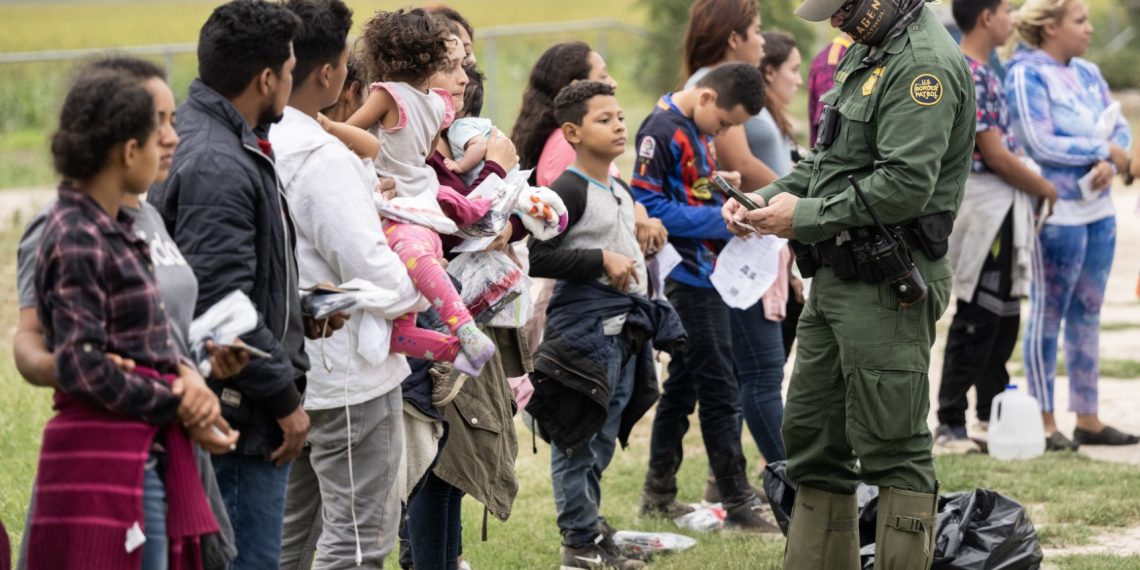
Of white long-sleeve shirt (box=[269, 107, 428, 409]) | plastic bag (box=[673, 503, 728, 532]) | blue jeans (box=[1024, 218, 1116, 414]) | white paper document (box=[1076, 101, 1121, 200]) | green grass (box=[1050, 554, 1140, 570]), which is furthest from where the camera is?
blue jeans (box=[1024, 218, 1116, 414])

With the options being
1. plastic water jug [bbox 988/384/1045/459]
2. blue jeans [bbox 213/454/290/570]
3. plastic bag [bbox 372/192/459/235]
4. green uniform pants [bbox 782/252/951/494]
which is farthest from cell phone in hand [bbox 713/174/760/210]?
plastic water jug [bbox 988/384/1045/459]

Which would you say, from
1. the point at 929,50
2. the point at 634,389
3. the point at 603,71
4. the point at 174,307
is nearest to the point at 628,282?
the point at 634,389

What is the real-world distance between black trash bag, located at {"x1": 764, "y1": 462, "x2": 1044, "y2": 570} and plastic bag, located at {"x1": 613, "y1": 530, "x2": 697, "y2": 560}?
731 millimetres

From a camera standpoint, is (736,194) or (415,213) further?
(736,194)

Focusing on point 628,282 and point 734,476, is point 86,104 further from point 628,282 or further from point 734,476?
point 734,476

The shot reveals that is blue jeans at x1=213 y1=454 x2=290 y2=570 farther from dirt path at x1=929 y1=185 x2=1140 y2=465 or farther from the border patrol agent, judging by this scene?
dirt path at x1=929 y1=185 x2=1140 y2=465

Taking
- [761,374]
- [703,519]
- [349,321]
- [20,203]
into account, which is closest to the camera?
[349,321]

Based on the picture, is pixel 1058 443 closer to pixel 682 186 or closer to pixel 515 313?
pixel 682 186

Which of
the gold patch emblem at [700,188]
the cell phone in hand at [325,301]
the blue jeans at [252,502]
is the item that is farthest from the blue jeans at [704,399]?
the blue jeans at [252,502]

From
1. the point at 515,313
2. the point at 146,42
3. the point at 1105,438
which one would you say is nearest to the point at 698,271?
the point at 515,313

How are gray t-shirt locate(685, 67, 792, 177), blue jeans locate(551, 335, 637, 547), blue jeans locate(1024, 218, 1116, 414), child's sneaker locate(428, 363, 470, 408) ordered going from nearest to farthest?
1. child's sneaker locate(428, 363, 470, 408)
2. blue jeans locate(551, 335, 637, 547)
3. gray t-shirt locate(685, 67, 792, 177)
4. blue jeans locate(1024, 218, 1116, 414)

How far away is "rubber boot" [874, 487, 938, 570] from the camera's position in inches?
175

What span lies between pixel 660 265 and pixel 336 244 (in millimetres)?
2364

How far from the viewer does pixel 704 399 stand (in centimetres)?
600
